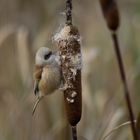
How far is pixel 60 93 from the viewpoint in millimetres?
1913

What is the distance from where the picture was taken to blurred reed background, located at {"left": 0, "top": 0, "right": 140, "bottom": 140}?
158cm

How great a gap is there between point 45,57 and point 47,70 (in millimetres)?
22

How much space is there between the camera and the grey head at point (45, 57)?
97 centimetres

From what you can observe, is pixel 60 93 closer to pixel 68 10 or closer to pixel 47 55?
pixel 47 55

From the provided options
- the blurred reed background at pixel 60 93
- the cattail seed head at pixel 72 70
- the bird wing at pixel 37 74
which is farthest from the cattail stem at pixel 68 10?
the blurred reed background at pixel 60 93

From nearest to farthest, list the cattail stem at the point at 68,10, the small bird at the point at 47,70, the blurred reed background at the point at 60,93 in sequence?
the cattail stem at the point at 68,10 → the small bird at the point at 47,70 → the blurred reed background at the point at 60,93

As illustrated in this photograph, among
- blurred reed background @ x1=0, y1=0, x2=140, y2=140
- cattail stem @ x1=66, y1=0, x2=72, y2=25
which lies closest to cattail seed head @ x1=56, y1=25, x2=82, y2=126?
cattail stem @ x1=66, y1=0, x2=72, y2=25

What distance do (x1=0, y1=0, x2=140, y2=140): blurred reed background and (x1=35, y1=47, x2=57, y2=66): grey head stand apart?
0.35 metres

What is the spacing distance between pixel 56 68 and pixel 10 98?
84cm

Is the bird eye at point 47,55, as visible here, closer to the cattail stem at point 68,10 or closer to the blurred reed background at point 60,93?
the cattail stem at point 68,10

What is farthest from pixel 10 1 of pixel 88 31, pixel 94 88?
pixel 94 88

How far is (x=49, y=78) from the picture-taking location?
99 cm

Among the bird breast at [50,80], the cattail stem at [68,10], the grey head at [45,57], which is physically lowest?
the bird breast at [50,80]

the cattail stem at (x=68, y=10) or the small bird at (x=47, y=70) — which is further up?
the cattail stem at (x=68, y=10)
